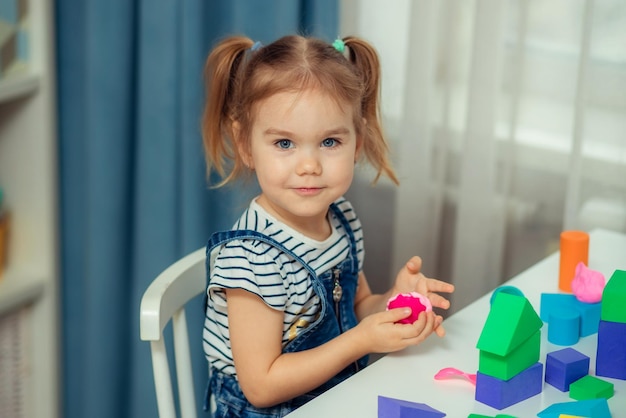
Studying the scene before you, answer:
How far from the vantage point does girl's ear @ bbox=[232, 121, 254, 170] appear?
1141 mm

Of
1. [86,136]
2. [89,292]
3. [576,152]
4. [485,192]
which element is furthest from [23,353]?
[576,152]

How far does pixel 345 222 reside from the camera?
124 centimetres

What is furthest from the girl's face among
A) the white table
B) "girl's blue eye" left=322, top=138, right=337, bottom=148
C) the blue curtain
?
the blue curtain

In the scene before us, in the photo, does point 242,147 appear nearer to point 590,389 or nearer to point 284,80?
point 284,80

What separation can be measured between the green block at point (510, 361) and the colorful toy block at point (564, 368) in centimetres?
4

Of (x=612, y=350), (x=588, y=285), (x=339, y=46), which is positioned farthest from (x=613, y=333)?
(x=339, y=46)

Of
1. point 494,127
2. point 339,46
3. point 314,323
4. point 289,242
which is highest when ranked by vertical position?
point 339,46

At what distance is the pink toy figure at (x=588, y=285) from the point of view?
3.48 feet

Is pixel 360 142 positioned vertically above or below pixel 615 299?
above

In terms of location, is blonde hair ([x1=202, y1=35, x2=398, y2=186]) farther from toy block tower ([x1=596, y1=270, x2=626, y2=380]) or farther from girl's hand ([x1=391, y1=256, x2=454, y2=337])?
toy block tower ([x1=596, y1=270, x2=626, y2=380])

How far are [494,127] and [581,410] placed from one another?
0.66 meters

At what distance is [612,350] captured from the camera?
3.09 feet

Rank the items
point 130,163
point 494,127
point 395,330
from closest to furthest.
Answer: point 395,330 < point 494,127 < point 130,163

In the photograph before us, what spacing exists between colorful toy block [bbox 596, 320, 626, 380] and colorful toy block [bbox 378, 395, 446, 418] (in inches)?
8.0
